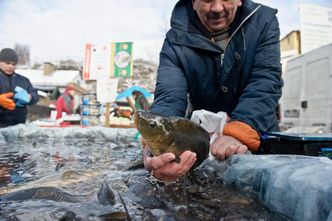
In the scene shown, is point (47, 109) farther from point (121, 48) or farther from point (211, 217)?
point (211, 217)

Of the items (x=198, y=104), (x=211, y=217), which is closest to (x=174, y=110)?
(x=198, y=104)

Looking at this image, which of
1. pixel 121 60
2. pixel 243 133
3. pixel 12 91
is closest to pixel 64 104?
pixel 121 60

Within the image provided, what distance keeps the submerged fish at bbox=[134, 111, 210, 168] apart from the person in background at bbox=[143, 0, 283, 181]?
1.76 feet

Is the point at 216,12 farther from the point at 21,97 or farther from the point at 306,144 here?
the point at 21,97

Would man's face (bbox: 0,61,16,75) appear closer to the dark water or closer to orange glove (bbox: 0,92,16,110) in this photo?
orange glove (bbox: 0,92,16,110)

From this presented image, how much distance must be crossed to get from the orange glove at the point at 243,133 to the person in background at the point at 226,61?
25 mm

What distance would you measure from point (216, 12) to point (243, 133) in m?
0.83

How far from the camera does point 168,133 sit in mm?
1397

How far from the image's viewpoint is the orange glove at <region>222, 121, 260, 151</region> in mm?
1950

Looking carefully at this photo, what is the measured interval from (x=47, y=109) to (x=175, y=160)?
23767mm

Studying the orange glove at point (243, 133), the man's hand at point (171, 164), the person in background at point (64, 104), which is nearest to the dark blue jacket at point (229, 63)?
the orange glove at point (243, 133)

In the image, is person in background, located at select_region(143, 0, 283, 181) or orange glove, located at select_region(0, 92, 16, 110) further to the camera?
orange glove, located at select_region(0, 92, 16, 110)

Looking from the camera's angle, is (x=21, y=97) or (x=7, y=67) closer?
(x=21, y=97)

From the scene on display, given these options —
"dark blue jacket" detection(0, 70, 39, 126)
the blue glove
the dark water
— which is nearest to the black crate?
the dark water
